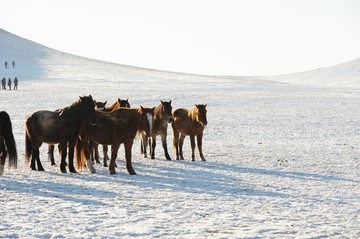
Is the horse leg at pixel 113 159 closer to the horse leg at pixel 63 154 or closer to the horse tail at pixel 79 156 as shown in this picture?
the horse tail at pixel 79 156

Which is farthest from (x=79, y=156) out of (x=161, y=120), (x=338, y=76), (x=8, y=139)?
(x=338, y=76)

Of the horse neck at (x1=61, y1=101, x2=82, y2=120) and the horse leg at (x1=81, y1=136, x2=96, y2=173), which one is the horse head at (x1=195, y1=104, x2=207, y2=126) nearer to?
the horse leg at (x1=81, y1=136, x2=96, y2=173)

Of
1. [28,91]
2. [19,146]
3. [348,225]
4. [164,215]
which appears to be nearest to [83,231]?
[164,215]

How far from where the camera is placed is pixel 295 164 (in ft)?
52.4

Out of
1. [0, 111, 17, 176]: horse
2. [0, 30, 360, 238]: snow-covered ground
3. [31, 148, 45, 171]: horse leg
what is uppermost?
[0, 111, 17, 176]: horse

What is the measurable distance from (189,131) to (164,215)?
8068mm

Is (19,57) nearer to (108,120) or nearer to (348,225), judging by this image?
(108,120)

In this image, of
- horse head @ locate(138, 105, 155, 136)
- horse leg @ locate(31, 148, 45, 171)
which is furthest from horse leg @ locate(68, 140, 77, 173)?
horse head @ locate(138, 105, 155, 136)

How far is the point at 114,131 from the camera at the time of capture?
13.7m

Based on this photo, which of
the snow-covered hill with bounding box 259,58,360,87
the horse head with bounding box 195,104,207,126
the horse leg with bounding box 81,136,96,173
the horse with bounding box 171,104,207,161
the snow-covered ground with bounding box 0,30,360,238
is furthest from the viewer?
the snow-covered hill with bounding box 259,58,360,87

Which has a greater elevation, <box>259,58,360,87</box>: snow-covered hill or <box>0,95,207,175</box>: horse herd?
<box>259,58,360,87</box>: snow-covered hill

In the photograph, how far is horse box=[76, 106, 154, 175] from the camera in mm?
13680

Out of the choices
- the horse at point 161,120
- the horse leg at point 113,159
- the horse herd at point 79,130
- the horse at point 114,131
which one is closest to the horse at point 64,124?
the horse herd at point 79,130

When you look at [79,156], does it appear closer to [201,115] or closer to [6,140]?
[6,140]
